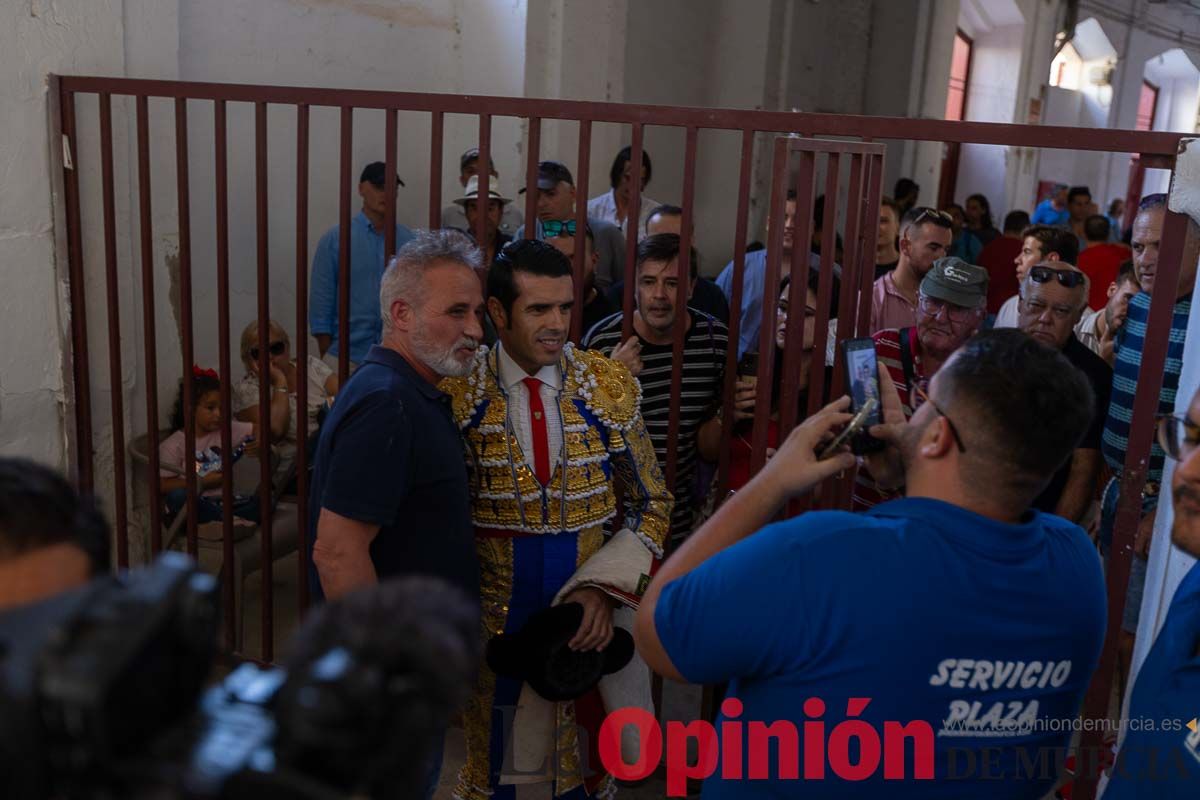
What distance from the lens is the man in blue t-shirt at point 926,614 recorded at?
1488mm

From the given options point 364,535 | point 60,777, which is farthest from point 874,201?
point 60,777

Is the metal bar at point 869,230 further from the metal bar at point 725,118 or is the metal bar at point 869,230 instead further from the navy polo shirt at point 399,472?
the navy polo shirt at point 399,472

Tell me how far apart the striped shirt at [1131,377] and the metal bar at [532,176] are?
171 centimetres

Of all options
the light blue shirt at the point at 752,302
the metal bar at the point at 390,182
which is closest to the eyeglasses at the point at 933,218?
the light blue shirt at the point at 752,302

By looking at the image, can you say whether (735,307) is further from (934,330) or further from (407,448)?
(407,448)

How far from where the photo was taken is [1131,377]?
3352 mm

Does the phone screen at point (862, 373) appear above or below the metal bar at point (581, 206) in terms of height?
below

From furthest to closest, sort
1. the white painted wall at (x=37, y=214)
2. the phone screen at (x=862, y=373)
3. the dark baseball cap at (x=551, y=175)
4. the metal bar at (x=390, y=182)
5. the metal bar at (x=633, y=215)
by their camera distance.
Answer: the dark baseball cap at (x=551, y=175) → the white painted wall at (x=37, y=214) → the metal bar at (x=390, y=182) → the metal bar at (x=633, y=215) → the phone screen at (x=862, y=373)

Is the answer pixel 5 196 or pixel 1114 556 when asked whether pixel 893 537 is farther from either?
pixel 5 196

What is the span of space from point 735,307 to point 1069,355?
1.19 metres

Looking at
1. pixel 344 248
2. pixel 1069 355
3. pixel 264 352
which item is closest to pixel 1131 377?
pixel 1069 355

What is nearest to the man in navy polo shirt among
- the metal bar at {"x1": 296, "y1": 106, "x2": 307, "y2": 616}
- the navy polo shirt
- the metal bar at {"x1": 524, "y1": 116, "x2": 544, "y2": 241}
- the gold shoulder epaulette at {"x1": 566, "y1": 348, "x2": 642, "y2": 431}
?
the navy polo shirt

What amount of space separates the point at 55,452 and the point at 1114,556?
11.3 feet

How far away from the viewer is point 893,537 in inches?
59.5
